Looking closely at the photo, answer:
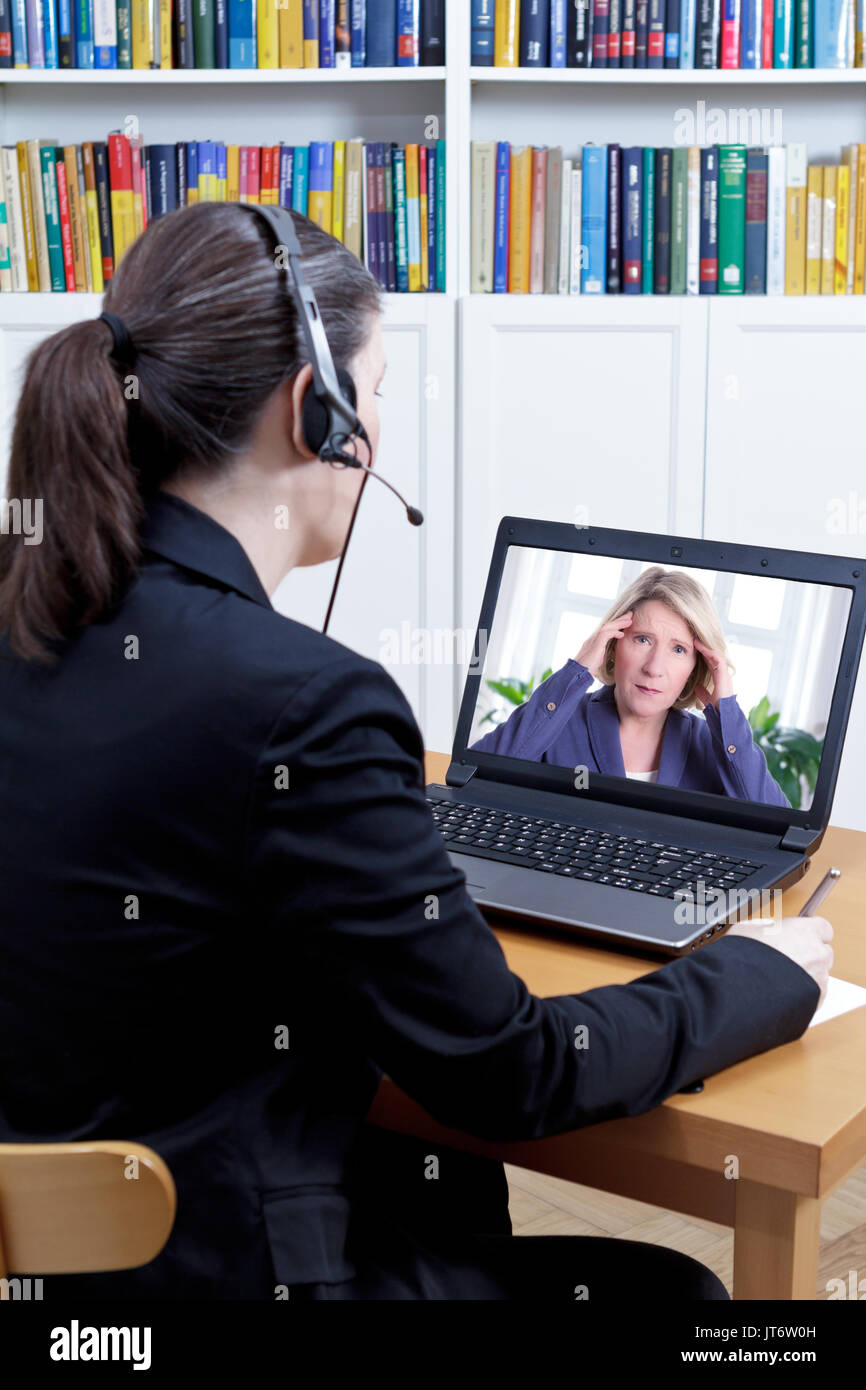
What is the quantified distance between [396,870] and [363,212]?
2.21m

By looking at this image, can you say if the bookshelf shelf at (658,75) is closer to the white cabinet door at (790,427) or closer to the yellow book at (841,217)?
the yellow book at (841,217)

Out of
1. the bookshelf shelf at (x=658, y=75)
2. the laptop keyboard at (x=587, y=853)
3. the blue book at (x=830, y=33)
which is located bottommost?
the laptop keyboard at (x=587, y=853)

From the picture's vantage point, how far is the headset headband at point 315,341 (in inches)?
32.5

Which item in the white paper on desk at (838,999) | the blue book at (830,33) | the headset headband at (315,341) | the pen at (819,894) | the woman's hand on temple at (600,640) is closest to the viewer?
the headset headband at (315,341)

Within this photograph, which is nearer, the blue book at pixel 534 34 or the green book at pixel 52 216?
the blue book at pixel 534 34

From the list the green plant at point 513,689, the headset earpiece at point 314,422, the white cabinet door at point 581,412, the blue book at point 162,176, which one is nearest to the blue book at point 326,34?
the blue book at point 162,176

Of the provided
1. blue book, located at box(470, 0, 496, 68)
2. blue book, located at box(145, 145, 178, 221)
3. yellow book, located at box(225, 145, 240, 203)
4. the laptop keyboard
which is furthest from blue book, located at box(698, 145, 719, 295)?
the laptop keyboard

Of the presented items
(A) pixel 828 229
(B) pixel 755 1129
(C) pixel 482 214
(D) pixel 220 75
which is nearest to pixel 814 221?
(A) pixel 828 229

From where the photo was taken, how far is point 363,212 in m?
2.69

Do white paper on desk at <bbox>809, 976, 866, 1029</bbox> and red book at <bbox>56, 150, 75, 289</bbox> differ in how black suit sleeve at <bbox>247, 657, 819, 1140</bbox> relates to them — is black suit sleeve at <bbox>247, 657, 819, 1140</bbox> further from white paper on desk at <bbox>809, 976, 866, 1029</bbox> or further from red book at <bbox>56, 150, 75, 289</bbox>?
red book at <bbox>56, 150, 75, 289</bbox>

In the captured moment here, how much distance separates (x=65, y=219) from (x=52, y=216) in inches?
1.1

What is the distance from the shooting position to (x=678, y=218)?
264 centimetres

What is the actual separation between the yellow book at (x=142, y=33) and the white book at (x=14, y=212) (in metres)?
0.30
